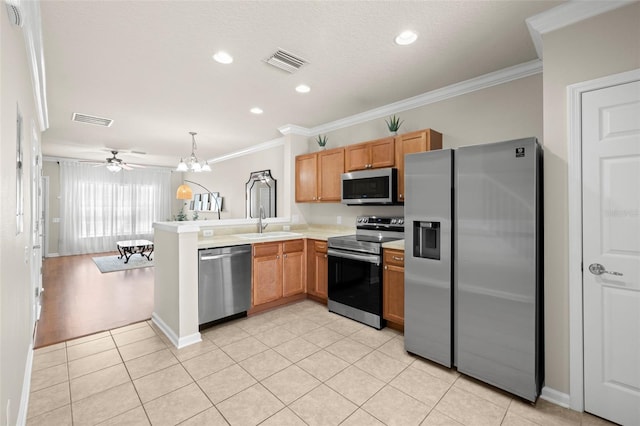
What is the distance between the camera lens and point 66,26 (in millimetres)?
2170

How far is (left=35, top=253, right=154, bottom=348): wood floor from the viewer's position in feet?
10.6

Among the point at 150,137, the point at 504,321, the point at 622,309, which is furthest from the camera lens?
the point at 150,137

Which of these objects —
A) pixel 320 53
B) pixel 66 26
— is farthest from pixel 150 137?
pixel 320 53

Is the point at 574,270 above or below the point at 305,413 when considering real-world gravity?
above

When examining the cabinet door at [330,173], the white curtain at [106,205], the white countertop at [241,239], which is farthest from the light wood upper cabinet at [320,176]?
the white curtain at [106,205]

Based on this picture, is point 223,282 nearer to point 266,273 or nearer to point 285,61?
point 266,273

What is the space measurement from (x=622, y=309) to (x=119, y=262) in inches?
321

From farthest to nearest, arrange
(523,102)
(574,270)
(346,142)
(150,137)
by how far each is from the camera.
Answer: (150,137) → (346,142) → (523,102) → (574,270)

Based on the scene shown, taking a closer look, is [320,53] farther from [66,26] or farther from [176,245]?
[176,245]

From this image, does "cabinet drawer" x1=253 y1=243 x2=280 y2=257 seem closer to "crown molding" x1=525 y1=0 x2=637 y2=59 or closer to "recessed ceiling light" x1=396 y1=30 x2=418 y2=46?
"recessed ceiling light" x1=396 y1=30 x2=418 y2=46

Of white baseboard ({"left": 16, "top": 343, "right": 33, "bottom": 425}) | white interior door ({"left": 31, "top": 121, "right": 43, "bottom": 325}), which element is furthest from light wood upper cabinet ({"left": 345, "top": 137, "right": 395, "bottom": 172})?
white baseboard ({"left": 16, "top": 343, "right": 33, "bottom": 425})

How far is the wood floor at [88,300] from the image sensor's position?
127 inches

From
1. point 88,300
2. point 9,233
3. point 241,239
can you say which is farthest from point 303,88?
point 88,300

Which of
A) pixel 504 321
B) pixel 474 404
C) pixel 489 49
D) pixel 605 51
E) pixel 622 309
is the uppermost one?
pixel 489 49
